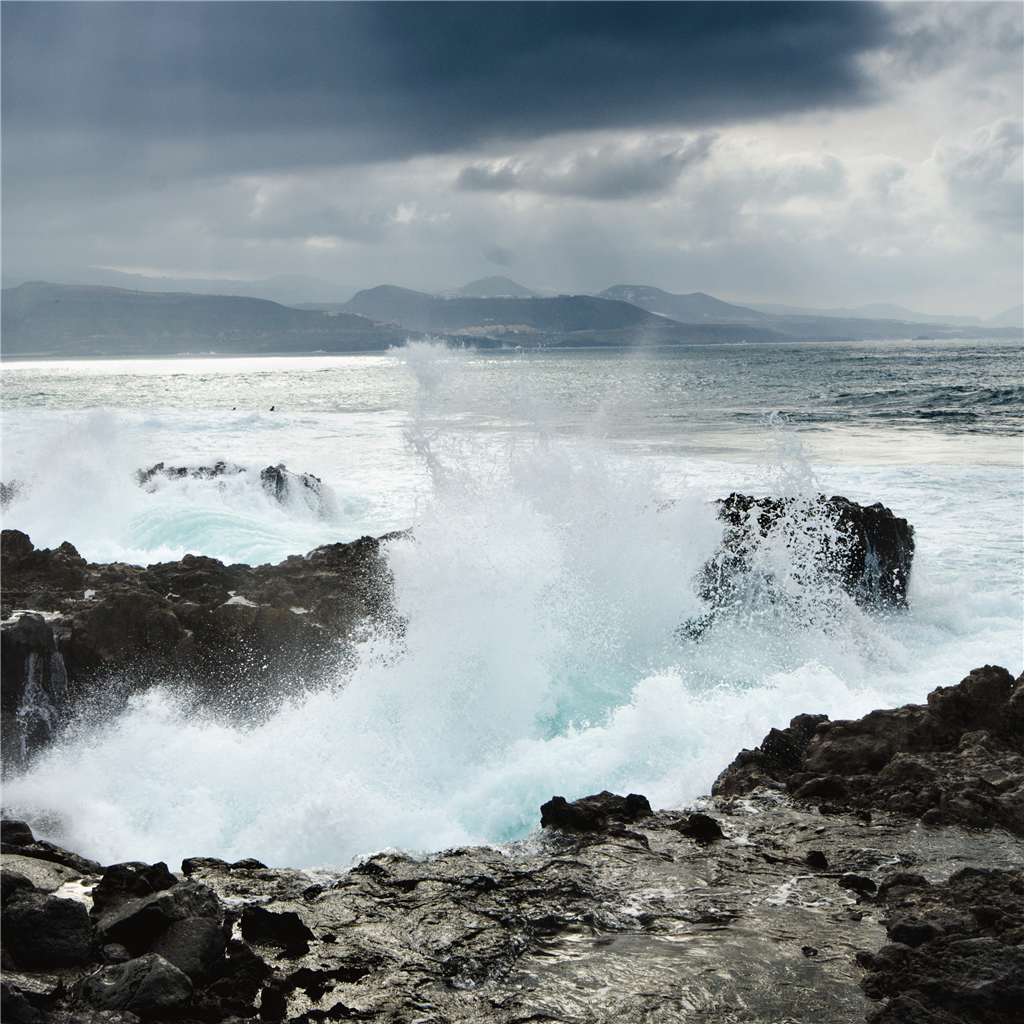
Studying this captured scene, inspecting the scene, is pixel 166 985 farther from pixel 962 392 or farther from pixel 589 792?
pixel 962 392

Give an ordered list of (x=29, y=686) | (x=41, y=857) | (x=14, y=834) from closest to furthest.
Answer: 1. (x=41, y=857)
2. (x=14, y=834)
3. (x=29, y=686)

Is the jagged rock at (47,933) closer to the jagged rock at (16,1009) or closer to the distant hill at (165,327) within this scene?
the jagged rock at (16,1009)

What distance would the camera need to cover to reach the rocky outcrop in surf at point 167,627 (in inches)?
295

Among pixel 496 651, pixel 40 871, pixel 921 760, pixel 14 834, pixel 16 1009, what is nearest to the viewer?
pixel 16 1009

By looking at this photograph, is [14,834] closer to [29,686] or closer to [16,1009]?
[16,1009]

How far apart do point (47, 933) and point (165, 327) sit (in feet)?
672

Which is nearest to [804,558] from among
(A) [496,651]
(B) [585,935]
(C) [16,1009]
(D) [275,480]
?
(A) [496,651]

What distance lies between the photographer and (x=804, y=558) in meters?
11.0

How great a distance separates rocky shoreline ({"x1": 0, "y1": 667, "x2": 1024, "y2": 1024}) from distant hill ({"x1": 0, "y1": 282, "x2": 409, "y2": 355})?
561 feet

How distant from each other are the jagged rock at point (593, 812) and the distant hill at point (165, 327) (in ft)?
559

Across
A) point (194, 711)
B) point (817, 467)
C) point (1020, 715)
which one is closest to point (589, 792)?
point (1020, 715)

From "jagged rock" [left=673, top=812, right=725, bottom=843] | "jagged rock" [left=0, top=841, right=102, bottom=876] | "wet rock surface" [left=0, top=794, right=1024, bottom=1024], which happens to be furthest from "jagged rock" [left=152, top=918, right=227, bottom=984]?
"jagged rock" [left=673, top=812, right=725, bottom=843]

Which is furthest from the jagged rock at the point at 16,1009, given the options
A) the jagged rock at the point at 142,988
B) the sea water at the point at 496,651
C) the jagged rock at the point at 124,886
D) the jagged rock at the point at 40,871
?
the sea water at the point at 496,651

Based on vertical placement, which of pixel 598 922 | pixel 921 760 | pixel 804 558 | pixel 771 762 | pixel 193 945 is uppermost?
pixel 804 558
